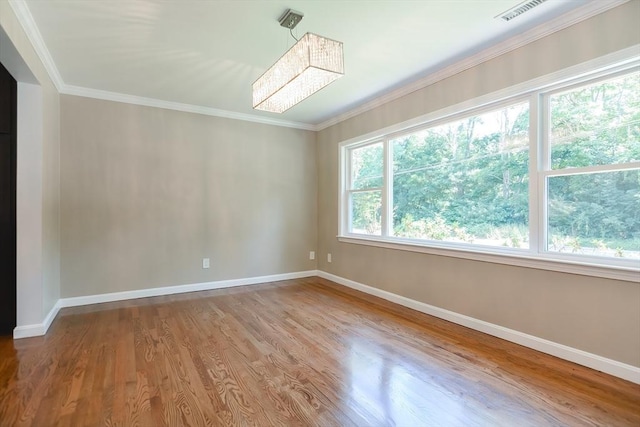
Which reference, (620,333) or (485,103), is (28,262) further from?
(620,333)

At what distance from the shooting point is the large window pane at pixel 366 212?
4.18 m

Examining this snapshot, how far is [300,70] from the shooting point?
213 cm

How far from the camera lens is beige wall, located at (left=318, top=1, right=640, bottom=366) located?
6.74 ft

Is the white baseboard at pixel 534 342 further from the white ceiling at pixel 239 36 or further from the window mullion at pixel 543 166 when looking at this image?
the white ceiling at pixel 239 36

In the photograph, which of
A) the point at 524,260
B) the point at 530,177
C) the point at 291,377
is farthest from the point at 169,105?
the point at 524,260

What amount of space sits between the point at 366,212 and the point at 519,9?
2.75m

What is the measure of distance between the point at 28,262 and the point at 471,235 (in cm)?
414

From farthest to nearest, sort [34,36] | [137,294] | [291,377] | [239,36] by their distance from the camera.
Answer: [137,294] < [239,36] < [34,36] < [291,377]

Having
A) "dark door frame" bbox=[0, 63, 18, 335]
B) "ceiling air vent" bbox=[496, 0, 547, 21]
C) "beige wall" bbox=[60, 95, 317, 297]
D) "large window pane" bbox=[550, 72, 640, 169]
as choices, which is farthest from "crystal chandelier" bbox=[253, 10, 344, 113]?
"dark door frame" bbox=[0, 63, 18, 335]

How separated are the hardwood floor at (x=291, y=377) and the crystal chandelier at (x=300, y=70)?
2102 mm

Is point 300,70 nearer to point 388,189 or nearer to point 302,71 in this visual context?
point 302,71

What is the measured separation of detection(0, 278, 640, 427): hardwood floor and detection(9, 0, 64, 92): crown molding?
8.20ft

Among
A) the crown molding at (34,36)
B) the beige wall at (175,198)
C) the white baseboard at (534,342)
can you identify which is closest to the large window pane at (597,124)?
the white baseboard at (534,342)

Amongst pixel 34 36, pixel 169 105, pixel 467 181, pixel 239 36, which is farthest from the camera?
pixel 169 105
